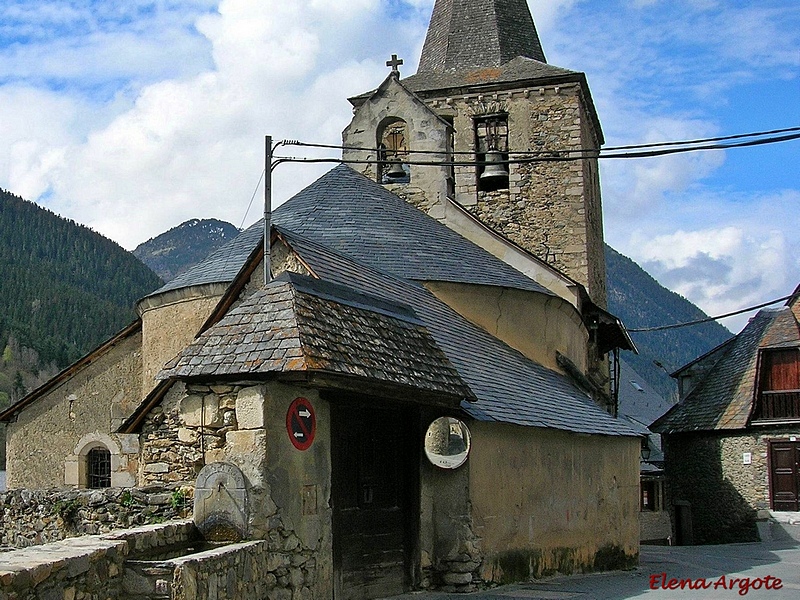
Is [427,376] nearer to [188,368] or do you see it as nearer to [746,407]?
[188,368]

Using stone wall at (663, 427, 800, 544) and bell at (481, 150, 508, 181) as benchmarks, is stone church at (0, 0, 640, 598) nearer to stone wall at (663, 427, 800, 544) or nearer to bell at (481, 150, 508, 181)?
bell at (481, 150, 508, 181)

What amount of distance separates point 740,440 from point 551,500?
1632 centimetres

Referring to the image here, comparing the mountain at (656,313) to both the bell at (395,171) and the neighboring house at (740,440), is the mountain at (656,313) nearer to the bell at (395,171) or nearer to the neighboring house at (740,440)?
the neighboring house at (740,440)

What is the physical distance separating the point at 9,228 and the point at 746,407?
284ft

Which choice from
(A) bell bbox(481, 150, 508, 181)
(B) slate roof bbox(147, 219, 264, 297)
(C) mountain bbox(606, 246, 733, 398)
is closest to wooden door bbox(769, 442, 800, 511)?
(A) bell bbox(481, 150, 508, 181)

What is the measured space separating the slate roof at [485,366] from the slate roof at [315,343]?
0.84 m

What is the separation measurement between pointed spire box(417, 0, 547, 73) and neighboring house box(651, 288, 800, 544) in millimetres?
10773

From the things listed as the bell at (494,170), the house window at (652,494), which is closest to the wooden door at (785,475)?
the house window at (652,494)

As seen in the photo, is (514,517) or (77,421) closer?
(514,517)

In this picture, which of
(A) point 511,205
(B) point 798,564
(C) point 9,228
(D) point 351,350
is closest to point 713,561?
(B) point 798,564

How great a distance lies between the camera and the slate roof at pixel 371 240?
608 inches

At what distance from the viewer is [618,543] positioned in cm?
1484

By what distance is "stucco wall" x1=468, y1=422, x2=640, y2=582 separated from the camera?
10.9m

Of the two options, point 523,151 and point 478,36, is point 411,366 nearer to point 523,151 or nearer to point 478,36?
point 523,151
